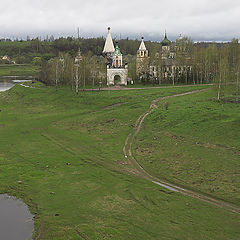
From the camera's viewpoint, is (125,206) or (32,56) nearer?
(125,206)

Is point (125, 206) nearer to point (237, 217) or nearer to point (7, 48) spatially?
point (237, 217)

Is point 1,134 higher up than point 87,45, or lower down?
lower down

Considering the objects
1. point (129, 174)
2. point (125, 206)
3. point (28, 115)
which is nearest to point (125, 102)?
point (28, 115)

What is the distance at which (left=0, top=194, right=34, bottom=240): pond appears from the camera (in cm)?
1800

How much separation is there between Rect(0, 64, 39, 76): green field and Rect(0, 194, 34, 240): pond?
11982 centimetres

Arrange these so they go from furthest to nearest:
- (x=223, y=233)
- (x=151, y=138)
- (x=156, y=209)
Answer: (x=151, y=138)
(x=156, y=209)
(x=223, y=233)

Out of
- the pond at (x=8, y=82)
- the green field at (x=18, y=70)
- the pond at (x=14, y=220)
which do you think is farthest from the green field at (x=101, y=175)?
the green field at (x=18, y=70)

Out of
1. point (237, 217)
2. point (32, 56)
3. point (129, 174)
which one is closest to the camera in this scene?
point (237, 217)

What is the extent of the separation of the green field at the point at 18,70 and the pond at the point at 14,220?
120 m

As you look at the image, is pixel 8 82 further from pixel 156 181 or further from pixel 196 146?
pixel 156 181

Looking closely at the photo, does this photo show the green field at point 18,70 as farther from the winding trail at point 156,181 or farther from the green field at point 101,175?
the winding trail at point 156,181

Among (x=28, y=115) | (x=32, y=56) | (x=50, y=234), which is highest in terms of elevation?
(x=32, y=56)

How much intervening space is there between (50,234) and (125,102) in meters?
36.2

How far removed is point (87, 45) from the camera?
7244 inches
